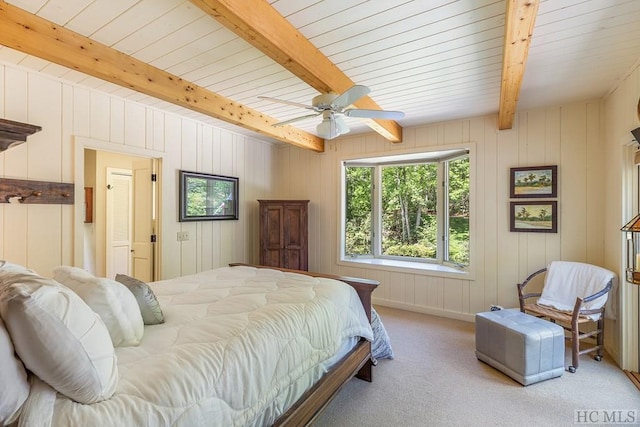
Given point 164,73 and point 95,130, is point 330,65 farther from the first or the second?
point 95,130

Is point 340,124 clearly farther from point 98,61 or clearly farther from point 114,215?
point 114,215

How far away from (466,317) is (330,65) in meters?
3.33

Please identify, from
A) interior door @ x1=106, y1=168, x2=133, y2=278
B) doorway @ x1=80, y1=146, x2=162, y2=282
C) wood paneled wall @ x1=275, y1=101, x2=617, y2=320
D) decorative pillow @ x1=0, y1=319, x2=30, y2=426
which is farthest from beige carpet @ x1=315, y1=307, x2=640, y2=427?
interior door @ x1=106, y1=168, x2=133, y2=278

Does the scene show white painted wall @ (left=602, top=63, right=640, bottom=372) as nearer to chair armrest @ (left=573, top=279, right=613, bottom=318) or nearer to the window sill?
chair armrest @ (left=573, top=279, right=613, bottom=318)

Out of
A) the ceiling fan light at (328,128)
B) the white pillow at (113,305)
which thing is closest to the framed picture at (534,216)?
the ceiling fan light at (328,128)

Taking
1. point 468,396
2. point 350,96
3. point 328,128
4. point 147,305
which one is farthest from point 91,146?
point 468,396

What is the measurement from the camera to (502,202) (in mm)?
3559

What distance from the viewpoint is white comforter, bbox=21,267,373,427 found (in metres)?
0.98

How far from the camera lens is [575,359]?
8.34 ft

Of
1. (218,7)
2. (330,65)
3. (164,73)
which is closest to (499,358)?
(330,65)

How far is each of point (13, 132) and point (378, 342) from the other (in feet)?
10.8

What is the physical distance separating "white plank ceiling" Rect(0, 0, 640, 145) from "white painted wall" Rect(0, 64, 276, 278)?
0.20 meters

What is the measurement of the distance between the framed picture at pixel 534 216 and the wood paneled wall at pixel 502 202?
0.21 feet

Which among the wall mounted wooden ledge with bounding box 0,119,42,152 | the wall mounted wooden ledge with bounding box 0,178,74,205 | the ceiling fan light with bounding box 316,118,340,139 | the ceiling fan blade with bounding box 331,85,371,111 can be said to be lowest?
the wall mounted wooden ledge with bounding box 0,178,74,205
